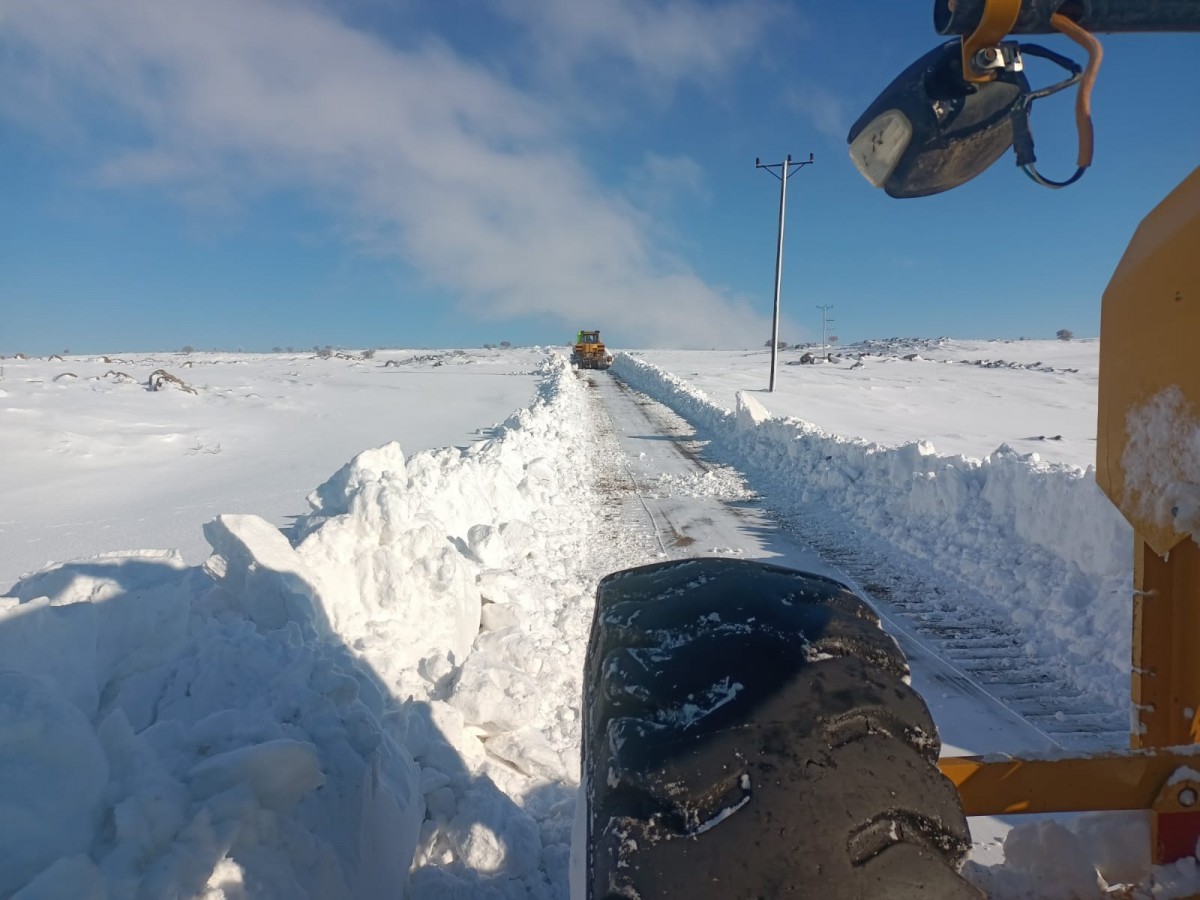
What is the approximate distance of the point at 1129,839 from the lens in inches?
61.4

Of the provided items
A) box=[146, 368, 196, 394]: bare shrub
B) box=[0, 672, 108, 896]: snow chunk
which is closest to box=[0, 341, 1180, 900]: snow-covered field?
box=[0, 672, 108, 896]: snow chunk

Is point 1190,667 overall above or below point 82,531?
above

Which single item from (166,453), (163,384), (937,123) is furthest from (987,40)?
(163,384)

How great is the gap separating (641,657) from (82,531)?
6.62 metres

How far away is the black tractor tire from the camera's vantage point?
107cm

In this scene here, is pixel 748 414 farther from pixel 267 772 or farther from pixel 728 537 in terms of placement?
pixel 267 772

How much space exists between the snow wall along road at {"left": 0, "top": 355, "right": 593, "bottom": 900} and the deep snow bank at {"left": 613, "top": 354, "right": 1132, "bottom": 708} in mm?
3204

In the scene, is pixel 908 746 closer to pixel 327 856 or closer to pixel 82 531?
pixel 327 856

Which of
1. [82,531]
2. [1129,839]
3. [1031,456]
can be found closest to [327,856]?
[1129,839]

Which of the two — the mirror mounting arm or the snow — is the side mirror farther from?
the snow

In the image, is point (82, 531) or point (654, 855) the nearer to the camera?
point (654, 855)

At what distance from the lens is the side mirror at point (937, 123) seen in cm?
128

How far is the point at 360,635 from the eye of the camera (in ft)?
12.8

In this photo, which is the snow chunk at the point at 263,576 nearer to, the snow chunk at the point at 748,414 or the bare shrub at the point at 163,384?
the snow chunk at the point at 748,414
